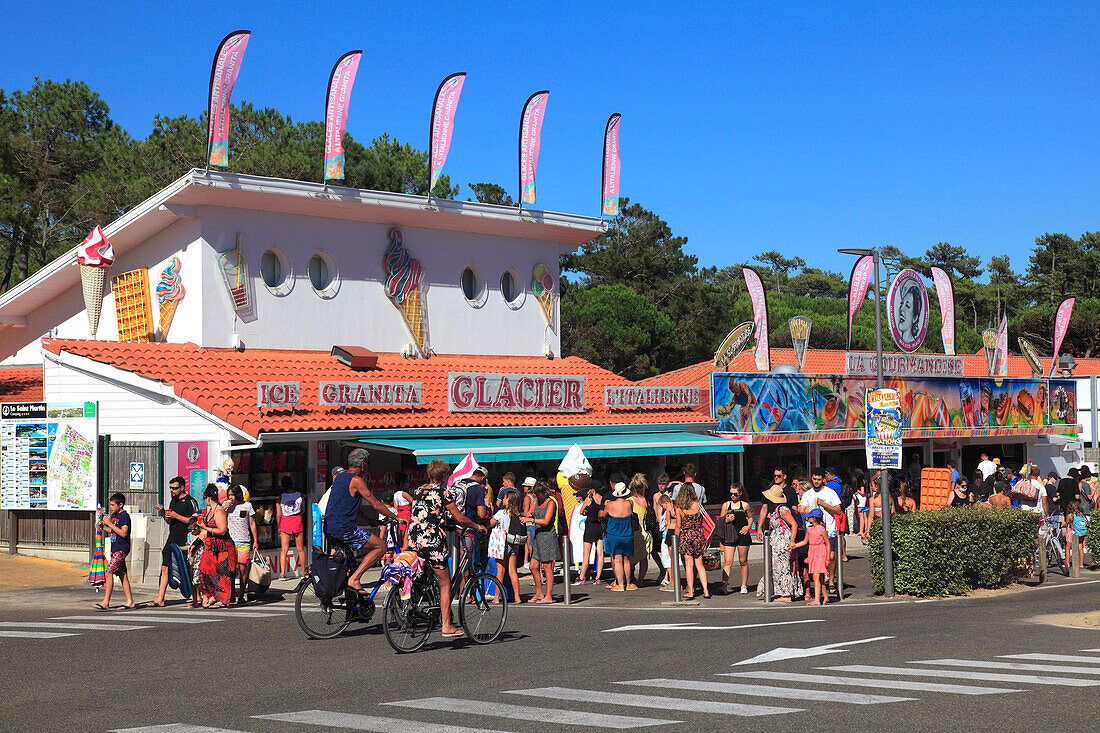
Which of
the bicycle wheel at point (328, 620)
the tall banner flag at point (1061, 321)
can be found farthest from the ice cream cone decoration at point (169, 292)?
the tall banner flag at point (1061, 321)

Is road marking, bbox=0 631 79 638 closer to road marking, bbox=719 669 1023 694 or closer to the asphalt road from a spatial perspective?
the asphalt road

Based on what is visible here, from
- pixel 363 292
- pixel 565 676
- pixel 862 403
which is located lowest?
pixel 565 676

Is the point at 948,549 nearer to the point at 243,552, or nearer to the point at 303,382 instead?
the point at 243,552

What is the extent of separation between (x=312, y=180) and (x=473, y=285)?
1581cm

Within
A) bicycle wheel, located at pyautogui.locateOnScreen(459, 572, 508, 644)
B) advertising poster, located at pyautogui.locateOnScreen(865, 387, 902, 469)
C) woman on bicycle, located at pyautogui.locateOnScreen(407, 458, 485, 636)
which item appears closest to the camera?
woman on bicycle, located at pyautogui.locateOnScreen(407, 458, 485, 636)

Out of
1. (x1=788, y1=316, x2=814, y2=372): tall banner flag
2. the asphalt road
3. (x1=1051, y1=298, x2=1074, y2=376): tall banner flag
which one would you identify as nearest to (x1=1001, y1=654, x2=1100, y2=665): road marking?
the asphalt road

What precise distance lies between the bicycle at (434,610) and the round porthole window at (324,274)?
14298 millimetres

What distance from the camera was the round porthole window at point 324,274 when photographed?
24984 mm

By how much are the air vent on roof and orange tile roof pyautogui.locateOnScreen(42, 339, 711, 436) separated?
0.48 ft

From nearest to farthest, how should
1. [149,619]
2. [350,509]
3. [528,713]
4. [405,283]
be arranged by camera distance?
[528,713] < [350,509] < [149,619] < [405,283]

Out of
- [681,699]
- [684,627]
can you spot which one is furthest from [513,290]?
[681,699]

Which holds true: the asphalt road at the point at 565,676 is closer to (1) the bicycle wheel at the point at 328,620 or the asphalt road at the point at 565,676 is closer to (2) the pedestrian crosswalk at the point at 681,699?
(2) the pedestrian crosswalk at the point at 681,699

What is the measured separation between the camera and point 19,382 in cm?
2777

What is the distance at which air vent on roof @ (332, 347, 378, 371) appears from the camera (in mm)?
23672
